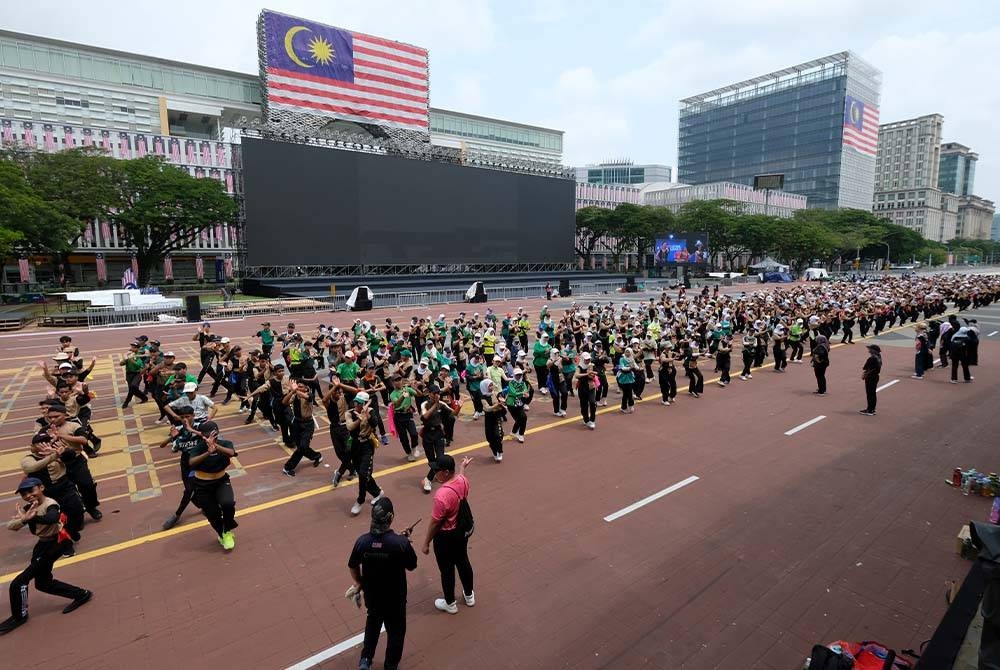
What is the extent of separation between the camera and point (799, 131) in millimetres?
137375

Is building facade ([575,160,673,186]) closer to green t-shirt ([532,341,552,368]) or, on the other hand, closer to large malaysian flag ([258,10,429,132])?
large malaysian flag ([258,10,429,132])

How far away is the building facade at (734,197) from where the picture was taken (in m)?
107

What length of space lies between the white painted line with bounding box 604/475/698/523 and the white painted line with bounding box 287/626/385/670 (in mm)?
3849

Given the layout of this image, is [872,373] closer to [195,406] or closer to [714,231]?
[195,406]

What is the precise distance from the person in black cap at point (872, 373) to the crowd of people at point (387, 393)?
0.05 m

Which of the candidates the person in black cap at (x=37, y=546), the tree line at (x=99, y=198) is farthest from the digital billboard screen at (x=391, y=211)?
the person in black cap at (x=37, y=546)

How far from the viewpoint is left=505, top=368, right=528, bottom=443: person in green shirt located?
1097 cm

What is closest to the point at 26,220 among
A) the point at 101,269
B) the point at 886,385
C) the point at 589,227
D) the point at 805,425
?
the point at 101,269

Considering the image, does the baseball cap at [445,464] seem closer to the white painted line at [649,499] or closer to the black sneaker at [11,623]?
the white painted line at [649,499]

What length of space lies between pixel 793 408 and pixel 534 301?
1271 inches

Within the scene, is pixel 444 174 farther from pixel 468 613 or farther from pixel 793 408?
pixel 468 613

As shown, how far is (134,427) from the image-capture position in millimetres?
12672

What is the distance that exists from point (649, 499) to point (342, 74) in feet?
206

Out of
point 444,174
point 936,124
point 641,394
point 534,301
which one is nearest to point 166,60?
point 444,174
